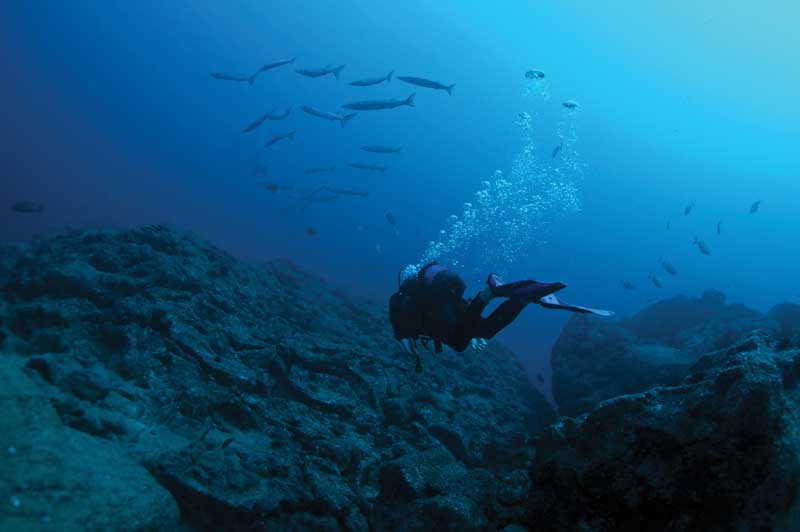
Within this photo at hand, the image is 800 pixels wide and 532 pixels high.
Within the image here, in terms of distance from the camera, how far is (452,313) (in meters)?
5.00

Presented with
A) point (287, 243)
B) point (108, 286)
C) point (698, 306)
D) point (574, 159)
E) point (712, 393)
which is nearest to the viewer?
point (712, 393)

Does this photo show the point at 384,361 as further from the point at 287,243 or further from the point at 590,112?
the point at 590,112

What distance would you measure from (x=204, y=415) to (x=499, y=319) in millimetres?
3909

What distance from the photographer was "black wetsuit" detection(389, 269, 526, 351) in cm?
485

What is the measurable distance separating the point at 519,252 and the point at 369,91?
4759cm

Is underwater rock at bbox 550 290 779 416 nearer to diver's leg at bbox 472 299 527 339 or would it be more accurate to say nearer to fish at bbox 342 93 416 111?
diver's leg at bbox 472 299 527 339

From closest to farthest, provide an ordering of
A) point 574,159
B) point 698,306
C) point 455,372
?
1. point 455,372
2. point 698,306
3. point 574,159

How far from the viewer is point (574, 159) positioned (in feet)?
269

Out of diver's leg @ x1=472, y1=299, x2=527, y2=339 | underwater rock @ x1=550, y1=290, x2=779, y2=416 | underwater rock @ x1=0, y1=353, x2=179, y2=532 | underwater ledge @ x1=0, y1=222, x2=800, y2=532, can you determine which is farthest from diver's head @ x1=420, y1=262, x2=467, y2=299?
underwater rock @ x1=550, y1=290, x2=779, y2=416

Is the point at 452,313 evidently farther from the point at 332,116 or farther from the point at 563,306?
the point at 332,116

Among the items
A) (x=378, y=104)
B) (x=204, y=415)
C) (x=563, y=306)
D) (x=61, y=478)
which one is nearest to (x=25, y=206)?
(x=204, y=415)

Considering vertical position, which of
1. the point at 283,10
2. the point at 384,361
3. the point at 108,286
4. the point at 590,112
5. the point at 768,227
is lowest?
the point at 108,286

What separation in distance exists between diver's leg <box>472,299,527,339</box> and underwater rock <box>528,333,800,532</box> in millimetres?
1275

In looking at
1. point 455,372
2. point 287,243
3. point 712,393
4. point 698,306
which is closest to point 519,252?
point 287,243
